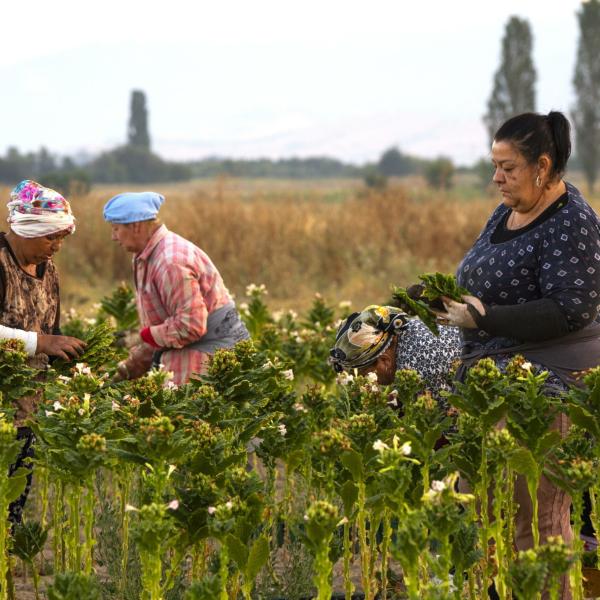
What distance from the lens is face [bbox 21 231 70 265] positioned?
4.18 metres

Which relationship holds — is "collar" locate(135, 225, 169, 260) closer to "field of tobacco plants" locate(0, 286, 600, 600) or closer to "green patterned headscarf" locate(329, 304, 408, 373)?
"field of tobacco plants" locate(0, 286, 600, 600)

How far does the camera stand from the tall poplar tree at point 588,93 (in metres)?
46.4

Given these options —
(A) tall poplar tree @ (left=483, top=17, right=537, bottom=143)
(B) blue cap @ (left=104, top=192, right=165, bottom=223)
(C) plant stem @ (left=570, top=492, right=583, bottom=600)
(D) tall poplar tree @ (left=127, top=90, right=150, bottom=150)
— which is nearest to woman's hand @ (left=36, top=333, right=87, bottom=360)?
(B) blue cap @ (left=104, top=192, right=165, bottom=223)

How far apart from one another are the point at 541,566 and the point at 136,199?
113 inches

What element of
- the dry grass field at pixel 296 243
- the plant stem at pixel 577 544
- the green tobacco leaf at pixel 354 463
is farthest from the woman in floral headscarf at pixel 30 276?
the dry grass field at pixel 296 243

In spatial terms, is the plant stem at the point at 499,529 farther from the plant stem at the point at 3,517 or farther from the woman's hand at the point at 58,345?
the woman's hand at the point at 58,345

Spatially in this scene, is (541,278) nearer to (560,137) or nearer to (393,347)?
(560,137)

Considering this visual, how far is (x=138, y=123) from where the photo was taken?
83562 millimetres

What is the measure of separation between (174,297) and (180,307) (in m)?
0.05

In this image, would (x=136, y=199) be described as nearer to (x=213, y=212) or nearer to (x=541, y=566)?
(x=541, y=566)

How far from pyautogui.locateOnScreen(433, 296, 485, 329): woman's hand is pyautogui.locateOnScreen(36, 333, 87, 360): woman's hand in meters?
1.41

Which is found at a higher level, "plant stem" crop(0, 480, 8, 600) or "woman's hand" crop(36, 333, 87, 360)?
"woman's hand" crop(36, 333, 87, 360)

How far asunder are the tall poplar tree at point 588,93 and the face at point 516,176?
44357mm

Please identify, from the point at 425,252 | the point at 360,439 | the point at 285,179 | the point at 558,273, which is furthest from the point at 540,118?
the point at 285,179
